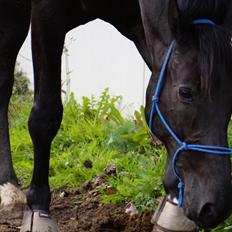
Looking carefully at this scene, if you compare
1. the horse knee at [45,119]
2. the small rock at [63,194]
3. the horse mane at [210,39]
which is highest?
the horse mane at [210,39]

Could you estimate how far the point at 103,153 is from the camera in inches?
200

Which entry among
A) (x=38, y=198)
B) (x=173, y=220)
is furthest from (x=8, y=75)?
(x=173, y=220)

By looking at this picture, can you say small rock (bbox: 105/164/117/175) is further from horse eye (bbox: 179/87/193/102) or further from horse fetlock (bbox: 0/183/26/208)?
horse eye (bbox: 179/87/193/102)

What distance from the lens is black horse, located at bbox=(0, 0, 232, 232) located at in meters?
2.68

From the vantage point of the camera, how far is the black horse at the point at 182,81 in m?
2.68

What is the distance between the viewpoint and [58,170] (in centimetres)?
508

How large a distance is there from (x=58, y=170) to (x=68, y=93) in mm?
2245

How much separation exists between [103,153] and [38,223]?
4.83 feet

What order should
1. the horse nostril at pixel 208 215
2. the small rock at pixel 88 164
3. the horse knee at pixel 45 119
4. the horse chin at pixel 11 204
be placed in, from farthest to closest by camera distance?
the small rock at pixel 88 164 < the horse chin at pixel 11 204 < the horse knee at pixel 45 119 < the horse nostril at pixel 208 215

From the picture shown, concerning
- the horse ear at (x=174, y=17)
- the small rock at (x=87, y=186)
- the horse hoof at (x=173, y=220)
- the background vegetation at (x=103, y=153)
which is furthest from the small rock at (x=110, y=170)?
the horse ear at (x=174, y=17)

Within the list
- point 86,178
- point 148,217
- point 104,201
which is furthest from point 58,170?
point 148,217

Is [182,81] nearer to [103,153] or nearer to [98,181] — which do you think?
[98,181]

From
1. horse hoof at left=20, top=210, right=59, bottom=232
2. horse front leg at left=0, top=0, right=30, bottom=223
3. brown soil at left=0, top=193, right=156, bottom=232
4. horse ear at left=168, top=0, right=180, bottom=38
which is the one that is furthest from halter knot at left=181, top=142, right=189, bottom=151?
horse front leg at left=0, top=0, right=30, bottom=223

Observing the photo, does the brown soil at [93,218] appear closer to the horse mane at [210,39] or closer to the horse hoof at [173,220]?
the horse hoof at [173,220]
